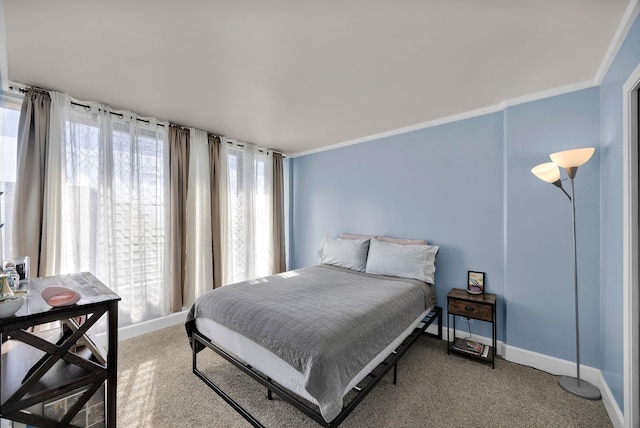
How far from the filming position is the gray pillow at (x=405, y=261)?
2.90 metres

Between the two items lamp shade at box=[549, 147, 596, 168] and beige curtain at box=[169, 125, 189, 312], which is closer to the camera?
lamp shade at box=[549, 147, 596, 168]

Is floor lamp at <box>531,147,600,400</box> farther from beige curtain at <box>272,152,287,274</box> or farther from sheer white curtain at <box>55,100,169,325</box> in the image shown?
sheer white curtain at <box>55,100,169,325</box>

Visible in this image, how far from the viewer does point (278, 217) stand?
4652mm

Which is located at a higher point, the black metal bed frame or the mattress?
the mattress

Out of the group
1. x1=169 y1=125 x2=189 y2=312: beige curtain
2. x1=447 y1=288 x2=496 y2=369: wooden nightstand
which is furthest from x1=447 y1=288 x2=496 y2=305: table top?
x1=169 y1=125 x2=189 y2=312: beige curtain

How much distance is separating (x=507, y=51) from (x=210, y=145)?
11.3 feet

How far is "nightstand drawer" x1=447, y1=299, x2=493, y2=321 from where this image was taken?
96.3 inches

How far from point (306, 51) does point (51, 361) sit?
230 cm

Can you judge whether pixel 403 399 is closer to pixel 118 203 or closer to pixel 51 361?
pixel 51 361

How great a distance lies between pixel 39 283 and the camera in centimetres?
170

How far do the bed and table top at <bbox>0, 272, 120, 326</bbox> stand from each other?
0.81 metres

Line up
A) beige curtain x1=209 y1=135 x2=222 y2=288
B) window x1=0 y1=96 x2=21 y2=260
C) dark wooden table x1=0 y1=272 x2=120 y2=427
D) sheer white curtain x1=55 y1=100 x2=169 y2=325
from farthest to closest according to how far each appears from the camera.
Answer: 1. beige curtain x1=209 y1=135 x2=222 y2=288
2. sheer white curtain x1=55 y1=100 x2=169 y2=325
3. window x1=0 y1=96 x2=21 y2=260
4. dark wooden table x1=0 y1=272 x2=120 y2=427

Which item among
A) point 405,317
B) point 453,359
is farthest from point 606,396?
point 405,317

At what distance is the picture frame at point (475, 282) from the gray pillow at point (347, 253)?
3.84 ft
